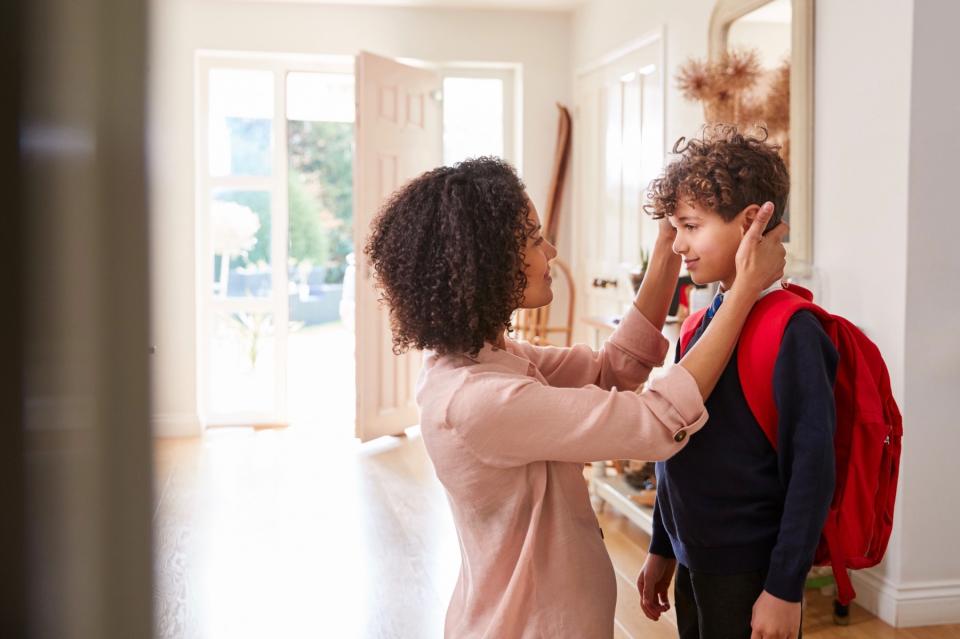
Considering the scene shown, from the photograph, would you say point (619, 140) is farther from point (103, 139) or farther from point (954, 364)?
point (103, 139)

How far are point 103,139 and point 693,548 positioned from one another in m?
1.34

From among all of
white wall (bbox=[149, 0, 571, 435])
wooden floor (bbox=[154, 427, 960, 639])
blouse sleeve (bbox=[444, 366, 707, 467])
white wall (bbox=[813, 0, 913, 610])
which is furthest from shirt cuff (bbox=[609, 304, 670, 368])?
white wall (bbox=[149, 0, 571, 435])

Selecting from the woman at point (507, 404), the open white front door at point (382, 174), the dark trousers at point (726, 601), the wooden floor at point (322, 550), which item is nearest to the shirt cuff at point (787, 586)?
the dark trousers at point (726, 601)

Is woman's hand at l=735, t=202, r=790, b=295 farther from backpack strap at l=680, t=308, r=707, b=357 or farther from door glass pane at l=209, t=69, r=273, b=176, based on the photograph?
door glass pane at l=209, t=69, r=273, b=176

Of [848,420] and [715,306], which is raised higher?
[715,306]

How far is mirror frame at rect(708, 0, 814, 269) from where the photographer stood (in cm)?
319

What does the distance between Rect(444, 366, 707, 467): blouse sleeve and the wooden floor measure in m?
1.31

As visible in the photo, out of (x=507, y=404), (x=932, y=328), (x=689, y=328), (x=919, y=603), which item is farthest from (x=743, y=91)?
(x=507, y=404)

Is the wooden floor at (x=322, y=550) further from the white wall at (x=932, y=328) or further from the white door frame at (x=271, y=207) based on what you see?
the white door frame at (x=271, y=207)

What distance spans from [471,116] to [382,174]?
3.25 ft

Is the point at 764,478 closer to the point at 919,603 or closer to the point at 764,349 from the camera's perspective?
the point at 764,349

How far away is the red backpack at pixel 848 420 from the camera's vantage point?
4.26ft

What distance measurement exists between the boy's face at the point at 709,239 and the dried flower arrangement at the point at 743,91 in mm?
1957

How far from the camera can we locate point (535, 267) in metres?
1.27
